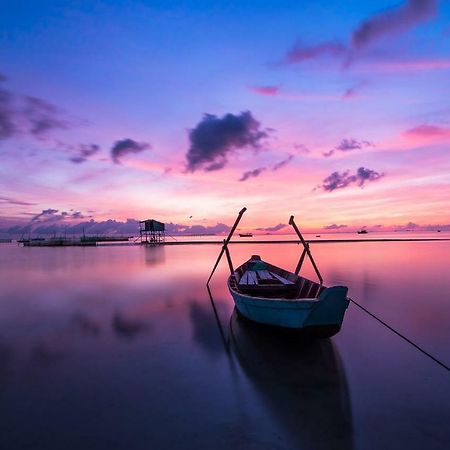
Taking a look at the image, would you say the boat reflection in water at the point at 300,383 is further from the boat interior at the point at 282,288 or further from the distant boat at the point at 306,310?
the boat interior at the point at 282,288

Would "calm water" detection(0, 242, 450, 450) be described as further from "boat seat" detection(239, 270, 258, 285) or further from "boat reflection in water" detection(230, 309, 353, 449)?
"boat seat" detection(239, 270, 258, 285)

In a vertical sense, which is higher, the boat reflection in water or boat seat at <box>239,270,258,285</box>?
boat seat at <box>239,270,258,285</box>

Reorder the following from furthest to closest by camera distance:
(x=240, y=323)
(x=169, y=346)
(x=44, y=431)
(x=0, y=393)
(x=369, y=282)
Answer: (x=369, y=282)
(x=240, y=323)
(x=169, y=346)
(x=0, y=393)
(x=44, y=431)

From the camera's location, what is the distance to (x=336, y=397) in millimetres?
7117

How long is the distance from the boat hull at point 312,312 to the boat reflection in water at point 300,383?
2.27 feet

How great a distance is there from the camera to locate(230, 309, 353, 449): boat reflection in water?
5.82 meters

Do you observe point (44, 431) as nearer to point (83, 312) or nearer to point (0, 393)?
point (0, 393)

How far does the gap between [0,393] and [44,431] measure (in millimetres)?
2593

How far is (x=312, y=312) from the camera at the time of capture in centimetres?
914

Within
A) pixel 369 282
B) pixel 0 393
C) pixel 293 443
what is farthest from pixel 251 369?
pixel 369 282

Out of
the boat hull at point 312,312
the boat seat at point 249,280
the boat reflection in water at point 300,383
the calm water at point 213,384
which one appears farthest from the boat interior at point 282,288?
the boat hull at point 312,312

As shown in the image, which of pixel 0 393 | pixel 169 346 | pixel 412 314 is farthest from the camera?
pixel 412 314

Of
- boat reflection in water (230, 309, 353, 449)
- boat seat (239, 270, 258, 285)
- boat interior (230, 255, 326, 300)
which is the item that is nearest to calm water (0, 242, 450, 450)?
boat reflection in water (230, 309, 353, 449)

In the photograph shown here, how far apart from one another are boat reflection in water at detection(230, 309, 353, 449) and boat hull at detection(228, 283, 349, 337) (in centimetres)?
69
